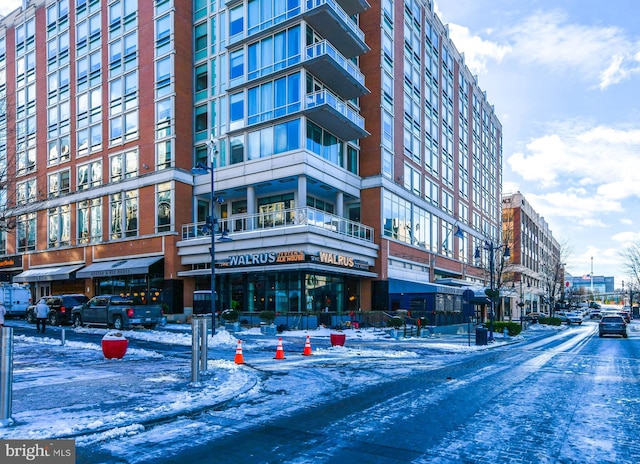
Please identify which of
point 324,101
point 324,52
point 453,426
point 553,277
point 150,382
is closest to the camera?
point 453,426

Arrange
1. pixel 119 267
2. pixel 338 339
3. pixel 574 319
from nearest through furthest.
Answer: pixel 338 339 → pixel 119 267 → pixel 574 319

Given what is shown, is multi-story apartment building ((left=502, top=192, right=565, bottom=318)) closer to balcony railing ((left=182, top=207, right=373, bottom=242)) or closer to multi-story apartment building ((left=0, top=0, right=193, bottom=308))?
balcony railing ((left=182, top=207, right=373, bottom=242))

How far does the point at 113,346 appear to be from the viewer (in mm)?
13812

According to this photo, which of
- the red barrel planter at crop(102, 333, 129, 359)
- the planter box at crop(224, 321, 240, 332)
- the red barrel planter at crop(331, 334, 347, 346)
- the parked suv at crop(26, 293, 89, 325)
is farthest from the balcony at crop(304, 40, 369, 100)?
the red barrel planter at crop(102, 333, 129, 359)

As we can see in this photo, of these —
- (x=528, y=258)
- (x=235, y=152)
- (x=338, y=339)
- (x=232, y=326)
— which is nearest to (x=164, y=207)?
(x=235, y=152)

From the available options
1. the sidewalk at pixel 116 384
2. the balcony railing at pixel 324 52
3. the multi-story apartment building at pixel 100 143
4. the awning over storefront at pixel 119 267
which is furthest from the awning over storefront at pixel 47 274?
the balcony railing at pixel 324 52

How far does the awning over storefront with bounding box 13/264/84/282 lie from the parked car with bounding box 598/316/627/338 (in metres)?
39.3

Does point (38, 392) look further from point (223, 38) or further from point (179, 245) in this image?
point (223, 38)

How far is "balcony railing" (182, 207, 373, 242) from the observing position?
99.6 ft

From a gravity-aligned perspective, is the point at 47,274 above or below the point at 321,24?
below

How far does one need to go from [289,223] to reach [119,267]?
1484 centimetres

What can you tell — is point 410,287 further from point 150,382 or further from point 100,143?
point 150,382

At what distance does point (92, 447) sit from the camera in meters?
6.05

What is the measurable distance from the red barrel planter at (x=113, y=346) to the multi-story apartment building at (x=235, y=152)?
981 cm
